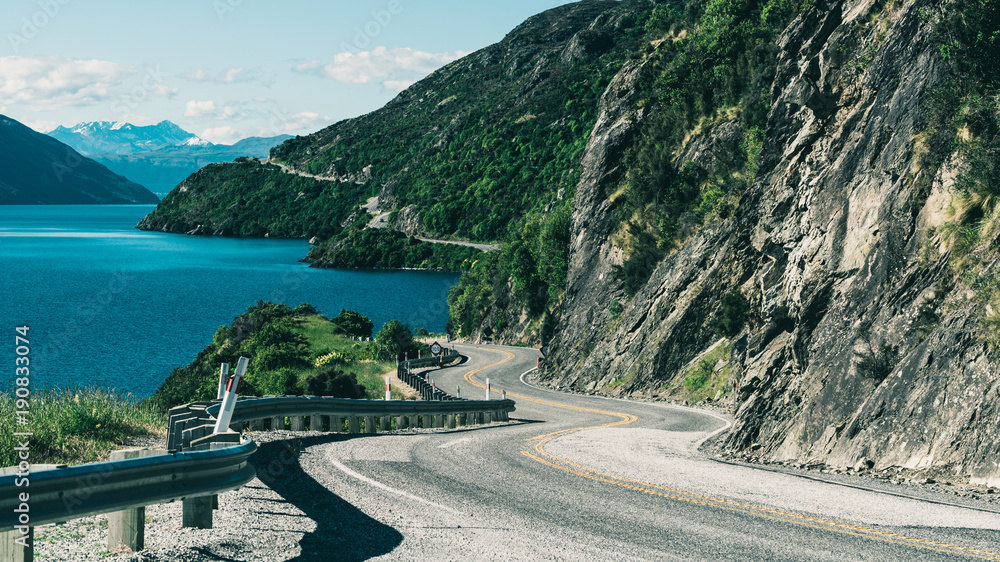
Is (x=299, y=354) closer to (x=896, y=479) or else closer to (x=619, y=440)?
(x=619, y=440)

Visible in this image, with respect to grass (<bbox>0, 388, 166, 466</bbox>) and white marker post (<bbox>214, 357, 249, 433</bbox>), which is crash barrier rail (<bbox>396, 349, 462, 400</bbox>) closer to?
grass (<bbox>0, 388, 166, 466</bbox>)

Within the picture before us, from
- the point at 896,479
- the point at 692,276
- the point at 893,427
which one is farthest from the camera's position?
the point at 692,276

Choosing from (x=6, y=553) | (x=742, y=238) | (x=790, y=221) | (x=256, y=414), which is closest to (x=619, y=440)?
(x=256, y=414)

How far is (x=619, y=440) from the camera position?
17516 millimetres

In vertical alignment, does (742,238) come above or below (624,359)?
above

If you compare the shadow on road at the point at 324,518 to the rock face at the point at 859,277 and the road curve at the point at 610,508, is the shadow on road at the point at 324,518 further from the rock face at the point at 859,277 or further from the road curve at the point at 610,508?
the rock face at the point at 859,277

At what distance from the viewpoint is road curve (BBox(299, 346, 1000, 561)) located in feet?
23.9

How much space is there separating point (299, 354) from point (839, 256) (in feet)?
125

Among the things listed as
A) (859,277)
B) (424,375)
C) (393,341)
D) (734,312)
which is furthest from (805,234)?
(393,341)

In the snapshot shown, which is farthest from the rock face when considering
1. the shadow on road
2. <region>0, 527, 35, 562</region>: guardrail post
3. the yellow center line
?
<region>0, 527, 35, 562</region>: guardrail post

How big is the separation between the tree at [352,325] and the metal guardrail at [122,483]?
2368 inches

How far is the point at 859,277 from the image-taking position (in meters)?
16.5

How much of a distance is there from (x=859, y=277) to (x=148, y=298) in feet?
344

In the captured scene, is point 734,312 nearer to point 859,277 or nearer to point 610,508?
point 859,277
